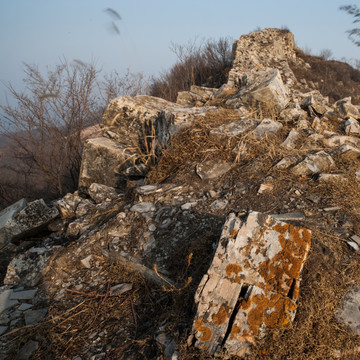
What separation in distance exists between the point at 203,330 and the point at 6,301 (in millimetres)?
1903

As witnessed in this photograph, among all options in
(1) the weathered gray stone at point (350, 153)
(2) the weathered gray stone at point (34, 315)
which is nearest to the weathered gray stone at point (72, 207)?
(2) the weathered gray stone at point (34, 315)

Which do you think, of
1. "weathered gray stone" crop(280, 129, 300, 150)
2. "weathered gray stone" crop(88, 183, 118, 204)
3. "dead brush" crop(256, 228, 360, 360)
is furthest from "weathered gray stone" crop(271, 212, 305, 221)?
"weathered gray stone" crop(88, 183, 118, 204)

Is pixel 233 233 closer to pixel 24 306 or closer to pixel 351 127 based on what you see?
pixel 24 306

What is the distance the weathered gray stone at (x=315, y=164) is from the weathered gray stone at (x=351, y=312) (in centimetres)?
147

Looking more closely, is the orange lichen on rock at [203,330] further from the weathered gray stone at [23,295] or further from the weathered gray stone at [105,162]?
the weathered gray stone at [105,162]

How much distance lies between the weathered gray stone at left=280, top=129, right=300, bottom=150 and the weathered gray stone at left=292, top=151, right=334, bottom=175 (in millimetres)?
329

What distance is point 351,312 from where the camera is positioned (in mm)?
1688

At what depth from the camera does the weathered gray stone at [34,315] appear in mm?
2158

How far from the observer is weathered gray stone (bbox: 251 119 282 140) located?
3.48 meters

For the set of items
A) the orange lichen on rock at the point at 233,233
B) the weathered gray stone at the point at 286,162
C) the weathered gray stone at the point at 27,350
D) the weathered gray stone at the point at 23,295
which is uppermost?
the weathered gray stone at the point at 286,162

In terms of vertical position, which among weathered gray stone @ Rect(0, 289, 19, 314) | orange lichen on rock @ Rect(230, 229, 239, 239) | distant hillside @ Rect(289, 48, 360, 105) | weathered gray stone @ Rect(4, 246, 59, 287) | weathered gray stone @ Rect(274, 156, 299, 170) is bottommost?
weathered gray stone @ Rect(0, 289, 19, 314)

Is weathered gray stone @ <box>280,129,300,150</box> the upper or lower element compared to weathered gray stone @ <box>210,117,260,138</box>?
lower

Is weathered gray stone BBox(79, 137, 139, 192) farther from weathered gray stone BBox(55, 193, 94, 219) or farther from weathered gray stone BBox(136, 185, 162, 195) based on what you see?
weathered gray stone BBox(136, 185, 162, 195)

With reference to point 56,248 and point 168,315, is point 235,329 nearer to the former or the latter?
point 168,315
